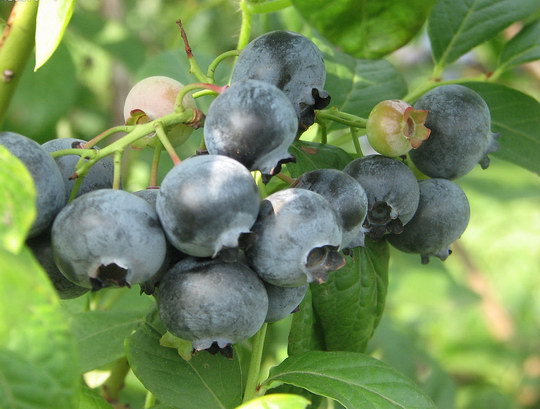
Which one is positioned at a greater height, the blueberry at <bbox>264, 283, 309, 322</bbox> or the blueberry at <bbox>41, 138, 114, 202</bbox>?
the blueberry at <bbox>41, 138, 114, 202</bbox>

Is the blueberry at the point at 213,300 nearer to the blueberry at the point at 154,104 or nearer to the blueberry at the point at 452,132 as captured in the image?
the blueberry at the point at 154,104

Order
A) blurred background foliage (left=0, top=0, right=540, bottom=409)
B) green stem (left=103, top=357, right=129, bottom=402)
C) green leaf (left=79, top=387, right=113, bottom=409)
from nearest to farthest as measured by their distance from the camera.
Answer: green leaf (left=79, top=387, right=113, bottom=409), green stem (left=103, top=357, right=129, bottom=402), blurred background foliage (left=0, top=0, right=540, bottom=409)

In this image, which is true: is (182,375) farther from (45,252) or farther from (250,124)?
(250,124)

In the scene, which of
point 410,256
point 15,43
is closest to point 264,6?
point 15,43

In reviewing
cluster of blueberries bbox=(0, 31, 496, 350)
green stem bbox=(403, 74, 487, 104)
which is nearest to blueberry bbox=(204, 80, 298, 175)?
cluster of blueberries bbox=(0, 31, 496, 350)

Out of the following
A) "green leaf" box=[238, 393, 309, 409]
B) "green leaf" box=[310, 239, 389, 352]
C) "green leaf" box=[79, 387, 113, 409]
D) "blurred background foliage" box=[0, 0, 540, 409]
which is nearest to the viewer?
"green leaf" box=[238, 393, 309, 409]

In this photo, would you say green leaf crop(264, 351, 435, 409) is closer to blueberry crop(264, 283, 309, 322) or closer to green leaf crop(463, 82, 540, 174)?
blueberry crop(264, 283, 309, 322)
